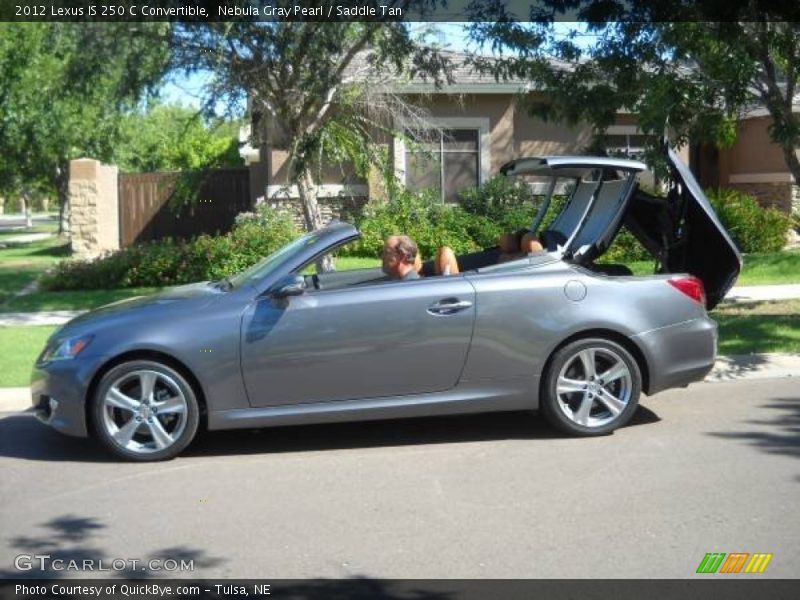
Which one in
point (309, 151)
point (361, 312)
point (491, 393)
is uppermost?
point (309, 151)

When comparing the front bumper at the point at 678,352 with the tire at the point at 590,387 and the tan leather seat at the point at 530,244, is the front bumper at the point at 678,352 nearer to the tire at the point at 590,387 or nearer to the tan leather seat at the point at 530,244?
the tire at the point at 590,387

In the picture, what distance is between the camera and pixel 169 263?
16578mm

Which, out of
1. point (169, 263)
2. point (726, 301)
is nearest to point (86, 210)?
point (169, 263)

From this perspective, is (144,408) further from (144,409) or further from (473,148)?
(473,148)

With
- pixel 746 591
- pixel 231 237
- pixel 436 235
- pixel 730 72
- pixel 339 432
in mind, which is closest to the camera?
pixel 746 591

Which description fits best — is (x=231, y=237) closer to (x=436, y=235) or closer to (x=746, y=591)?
(x=436, y=235)

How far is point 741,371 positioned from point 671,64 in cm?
399

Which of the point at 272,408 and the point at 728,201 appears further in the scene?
the point at 728,201

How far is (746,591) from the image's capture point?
4.53 metres

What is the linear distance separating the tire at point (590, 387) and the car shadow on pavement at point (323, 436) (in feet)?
0.58

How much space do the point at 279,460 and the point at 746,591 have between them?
324cm

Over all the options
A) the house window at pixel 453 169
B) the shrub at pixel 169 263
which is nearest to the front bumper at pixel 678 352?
the shrub at pixel 169 263

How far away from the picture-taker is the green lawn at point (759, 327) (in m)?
10.2

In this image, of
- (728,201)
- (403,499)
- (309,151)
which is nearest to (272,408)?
(403,499)
